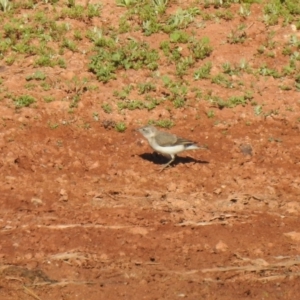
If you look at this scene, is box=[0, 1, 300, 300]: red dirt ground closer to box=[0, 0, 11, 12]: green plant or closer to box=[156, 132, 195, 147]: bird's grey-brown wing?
box=[156, 132, 195, 147]: bird's grey-brown wing

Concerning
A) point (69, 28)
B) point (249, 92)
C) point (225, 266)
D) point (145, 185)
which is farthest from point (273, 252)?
point (69, 28)

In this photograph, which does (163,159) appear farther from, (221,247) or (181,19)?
(181,19)

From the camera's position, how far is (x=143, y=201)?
13.1 metres

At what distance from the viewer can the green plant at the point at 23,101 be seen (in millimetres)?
15492

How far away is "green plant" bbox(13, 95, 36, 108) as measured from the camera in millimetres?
15492

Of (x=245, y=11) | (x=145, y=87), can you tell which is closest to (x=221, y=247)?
(x=145, y=87)

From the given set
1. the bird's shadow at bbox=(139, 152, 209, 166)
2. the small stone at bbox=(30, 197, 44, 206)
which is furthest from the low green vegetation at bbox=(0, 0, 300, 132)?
the small stone at bbox=(30, 197, 44, 206)

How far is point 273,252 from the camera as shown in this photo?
468 inches

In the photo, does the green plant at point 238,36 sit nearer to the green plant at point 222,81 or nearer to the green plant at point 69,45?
the green plant at point 222,81

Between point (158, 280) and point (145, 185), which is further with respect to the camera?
point (145, 185)

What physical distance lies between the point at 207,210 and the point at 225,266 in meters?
1.64

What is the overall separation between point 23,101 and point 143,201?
146 inches

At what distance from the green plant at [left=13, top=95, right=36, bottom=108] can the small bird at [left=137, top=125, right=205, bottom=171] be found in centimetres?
247

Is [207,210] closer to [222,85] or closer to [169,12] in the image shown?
[222,85]
